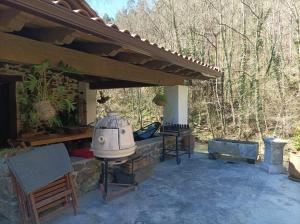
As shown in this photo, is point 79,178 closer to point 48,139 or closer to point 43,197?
point 43,197

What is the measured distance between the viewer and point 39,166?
3.02 meters

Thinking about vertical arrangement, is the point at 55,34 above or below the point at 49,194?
above

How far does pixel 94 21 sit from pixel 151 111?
969cm

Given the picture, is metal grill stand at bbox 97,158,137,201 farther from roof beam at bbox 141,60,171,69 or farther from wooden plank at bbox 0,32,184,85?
roof beam at bbox 141,60,171,69

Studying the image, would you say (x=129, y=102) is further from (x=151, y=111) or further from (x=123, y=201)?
(x=123, y=201)

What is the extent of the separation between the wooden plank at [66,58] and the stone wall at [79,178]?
121 centimetres

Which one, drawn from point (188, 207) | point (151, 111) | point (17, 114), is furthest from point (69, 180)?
point (151, 111)

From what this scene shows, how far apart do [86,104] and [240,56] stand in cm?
549

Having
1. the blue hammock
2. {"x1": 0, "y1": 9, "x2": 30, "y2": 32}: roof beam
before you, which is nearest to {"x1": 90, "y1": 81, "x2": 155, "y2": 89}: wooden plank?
the blue hammock

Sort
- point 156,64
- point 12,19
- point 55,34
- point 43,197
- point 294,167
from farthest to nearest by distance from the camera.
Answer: point 156,64 → point 294,167 → point 43,197 → point 55,34 → point 12,19

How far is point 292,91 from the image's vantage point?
28.5ft

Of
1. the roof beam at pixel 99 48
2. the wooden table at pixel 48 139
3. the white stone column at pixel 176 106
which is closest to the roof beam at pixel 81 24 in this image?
the roof beam at pixel 99 48

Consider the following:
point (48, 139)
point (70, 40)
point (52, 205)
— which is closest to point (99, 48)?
point (70, 40)

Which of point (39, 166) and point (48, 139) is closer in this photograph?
point (39, 166)
